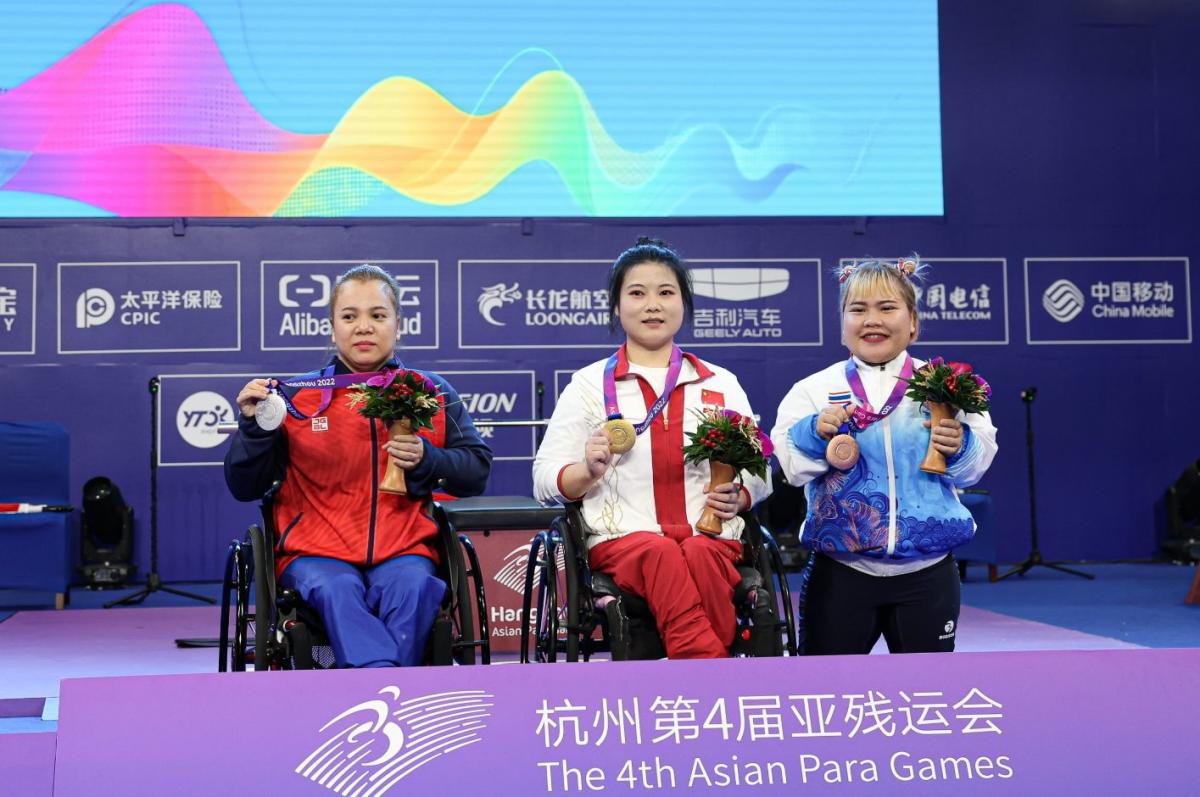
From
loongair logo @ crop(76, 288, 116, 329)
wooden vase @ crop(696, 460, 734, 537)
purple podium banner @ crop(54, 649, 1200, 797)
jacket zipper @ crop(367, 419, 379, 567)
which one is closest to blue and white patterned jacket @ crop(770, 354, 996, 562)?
wooden vase @ crop(696, 460, 734, 537)

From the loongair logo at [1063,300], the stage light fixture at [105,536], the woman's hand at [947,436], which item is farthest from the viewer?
the loongair logo at [1063,300]

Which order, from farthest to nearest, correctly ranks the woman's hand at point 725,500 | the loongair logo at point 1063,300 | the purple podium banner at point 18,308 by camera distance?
the loongair logo at point 1063,300
the purple podium banner at point 18,308
the woman's hand at point 725,500

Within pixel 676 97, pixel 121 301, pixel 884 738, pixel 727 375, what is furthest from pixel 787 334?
pixel 884 738

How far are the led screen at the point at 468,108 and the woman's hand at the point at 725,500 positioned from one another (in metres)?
5.45

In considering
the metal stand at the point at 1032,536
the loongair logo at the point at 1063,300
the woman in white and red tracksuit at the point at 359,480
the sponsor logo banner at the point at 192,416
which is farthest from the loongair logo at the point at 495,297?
the woman in white and red tracksuit at the point at 359,480

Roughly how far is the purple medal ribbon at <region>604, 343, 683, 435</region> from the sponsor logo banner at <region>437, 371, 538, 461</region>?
5017mm

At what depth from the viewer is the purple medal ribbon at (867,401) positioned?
2.82 m

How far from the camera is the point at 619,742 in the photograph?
1917mm

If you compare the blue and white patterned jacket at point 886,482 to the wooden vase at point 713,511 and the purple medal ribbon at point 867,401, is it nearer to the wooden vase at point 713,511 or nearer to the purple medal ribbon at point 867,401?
the purple medal ribbon at point 867,401

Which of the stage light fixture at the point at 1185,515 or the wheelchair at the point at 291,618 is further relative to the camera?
the stage light fixture at the point at 1185,515

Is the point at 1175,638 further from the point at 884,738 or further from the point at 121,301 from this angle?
the point at 121,301

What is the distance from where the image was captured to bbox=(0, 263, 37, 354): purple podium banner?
7.86 m

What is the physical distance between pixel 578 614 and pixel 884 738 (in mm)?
964

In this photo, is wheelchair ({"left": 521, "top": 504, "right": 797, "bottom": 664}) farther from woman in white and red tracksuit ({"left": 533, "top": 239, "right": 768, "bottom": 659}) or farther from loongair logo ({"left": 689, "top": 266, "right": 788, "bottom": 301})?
loongair logo ({"left": 689, "top": 266, "right": 788, "bottom": 301})
